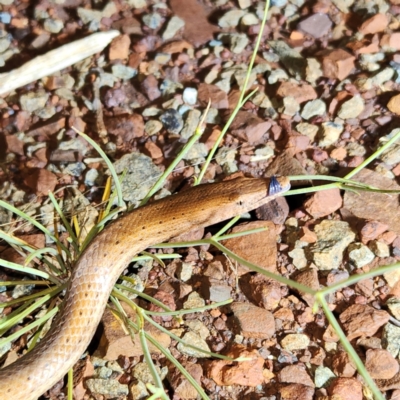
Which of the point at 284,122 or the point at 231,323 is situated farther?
the point at 284,122

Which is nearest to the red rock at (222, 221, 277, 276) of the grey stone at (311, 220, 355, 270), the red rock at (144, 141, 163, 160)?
the grey stone at (311, 220, 355, 270)

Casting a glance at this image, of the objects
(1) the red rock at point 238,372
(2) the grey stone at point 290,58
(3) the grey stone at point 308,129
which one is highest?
(2) the grey stone at point 290,58

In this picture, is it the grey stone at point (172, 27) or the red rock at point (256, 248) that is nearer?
the red rock at point (256, 248)

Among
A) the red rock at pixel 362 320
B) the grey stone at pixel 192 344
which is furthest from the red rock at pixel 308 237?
the grey stone at pixel 192 344

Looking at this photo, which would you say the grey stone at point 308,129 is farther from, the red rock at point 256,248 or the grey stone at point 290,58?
the red rock at point 256,248

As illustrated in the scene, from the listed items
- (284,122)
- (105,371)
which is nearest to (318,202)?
(284,122)

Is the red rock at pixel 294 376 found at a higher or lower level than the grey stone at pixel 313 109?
lower

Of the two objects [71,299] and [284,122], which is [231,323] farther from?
[284,122]
